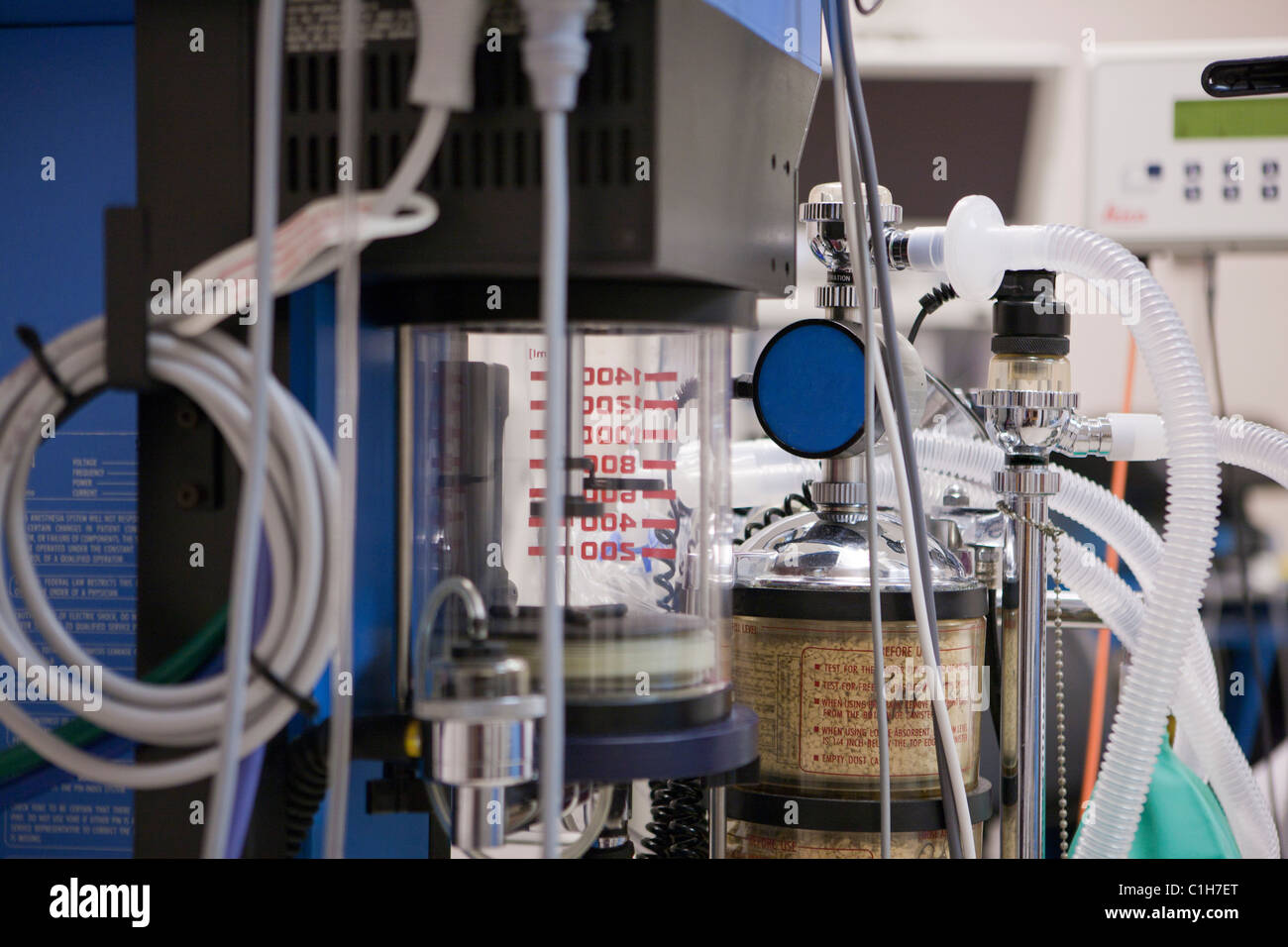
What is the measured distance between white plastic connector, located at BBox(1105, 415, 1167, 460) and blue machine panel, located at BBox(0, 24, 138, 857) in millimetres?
717

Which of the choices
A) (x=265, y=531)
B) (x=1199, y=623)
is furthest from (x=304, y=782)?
(x=1199, y=623)

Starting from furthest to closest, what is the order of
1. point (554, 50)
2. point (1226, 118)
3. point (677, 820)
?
point (1226, 118) < point (677, 820) < point (554, 50)

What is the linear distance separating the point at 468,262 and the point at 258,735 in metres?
0.26

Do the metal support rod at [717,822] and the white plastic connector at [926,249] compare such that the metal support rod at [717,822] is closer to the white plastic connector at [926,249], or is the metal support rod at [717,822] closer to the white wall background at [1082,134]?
the white plastic connector at [926,249]

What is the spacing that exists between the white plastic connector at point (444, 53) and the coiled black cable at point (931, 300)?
0.44 m

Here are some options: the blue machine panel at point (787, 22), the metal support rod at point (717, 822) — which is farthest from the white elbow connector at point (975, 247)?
the metal support rod at point (717, 822)

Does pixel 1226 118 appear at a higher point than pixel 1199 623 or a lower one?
higher

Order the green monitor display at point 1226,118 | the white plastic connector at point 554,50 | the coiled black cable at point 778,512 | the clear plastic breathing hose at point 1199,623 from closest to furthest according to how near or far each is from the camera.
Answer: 1. the white plastic connector at point 554,50
2. the clear plastic breathing hose at point 1199,623
3. the coiled black cable at point 778,512
4. the green monitor display at point 1226,118

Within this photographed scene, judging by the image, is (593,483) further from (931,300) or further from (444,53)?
(931,300)

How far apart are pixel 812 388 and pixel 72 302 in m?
0.54

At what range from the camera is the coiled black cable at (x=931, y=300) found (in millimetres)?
855

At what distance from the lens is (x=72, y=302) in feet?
2.67
